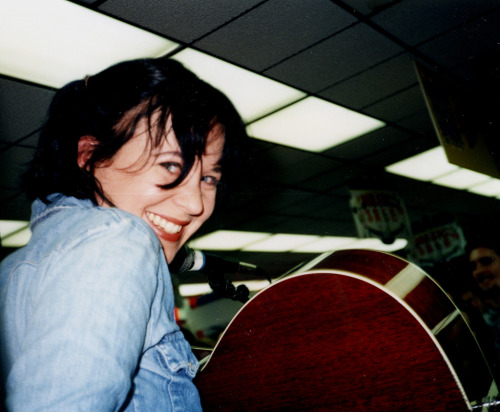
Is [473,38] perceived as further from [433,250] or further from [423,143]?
[433,250]

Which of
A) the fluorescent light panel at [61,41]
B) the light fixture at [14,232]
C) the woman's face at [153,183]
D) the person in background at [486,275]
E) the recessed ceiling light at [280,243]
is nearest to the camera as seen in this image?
the woman's face at [153,183]

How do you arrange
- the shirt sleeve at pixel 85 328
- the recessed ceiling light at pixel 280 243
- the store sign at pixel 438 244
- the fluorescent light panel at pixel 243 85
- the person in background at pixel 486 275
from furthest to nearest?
the recessed ceiling light at pixel 280 243 → the store sign at pixel 438 244 → the person in background at pixel 486 275 → the fluorescent light panel at pixel 243 85 → the shirt sleeve at pixel 85 328

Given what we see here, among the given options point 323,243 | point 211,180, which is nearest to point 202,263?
point 211,180

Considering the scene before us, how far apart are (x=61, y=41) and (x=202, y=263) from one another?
185cm

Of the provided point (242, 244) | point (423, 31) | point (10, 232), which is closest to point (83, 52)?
point (423, 31)

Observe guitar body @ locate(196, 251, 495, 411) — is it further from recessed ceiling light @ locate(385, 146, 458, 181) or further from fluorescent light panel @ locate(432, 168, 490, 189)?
fluorescent light panel @ locate(432, 168, 490, 189)

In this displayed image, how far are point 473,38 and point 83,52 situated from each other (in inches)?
106

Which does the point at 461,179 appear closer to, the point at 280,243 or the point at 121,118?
the point at 280,243

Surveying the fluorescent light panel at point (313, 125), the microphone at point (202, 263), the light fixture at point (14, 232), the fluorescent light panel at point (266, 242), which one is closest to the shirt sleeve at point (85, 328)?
the microphone at point (202, 263)

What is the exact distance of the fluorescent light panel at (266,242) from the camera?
21.3 ft

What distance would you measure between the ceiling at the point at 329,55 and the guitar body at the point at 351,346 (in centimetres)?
50

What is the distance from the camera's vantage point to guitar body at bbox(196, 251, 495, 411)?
2.29 feet

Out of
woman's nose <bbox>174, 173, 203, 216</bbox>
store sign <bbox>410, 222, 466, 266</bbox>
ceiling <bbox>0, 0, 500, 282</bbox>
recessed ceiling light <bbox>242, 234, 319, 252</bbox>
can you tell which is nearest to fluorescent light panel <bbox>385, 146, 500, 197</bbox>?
ceiling <bbox>0, 0, 500, 282</bbox>

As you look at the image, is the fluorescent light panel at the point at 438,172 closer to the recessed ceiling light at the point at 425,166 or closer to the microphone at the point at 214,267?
the recessed ceiling light at the point at 425,166
